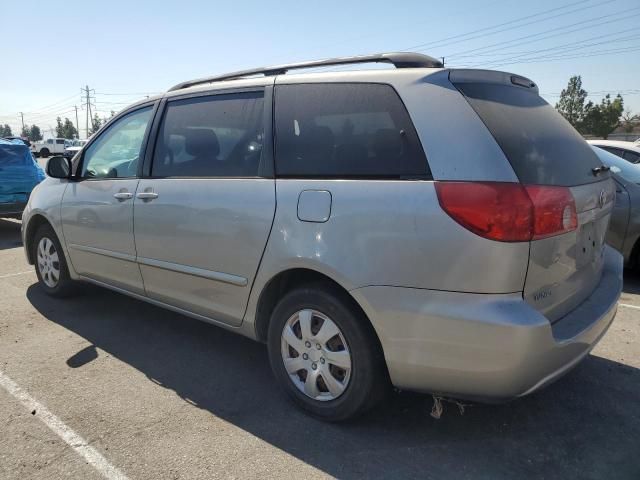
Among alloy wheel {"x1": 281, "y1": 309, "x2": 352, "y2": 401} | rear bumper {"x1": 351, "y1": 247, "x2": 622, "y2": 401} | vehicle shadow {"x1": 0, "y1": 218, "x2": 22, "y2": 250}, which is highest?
rear bumper {"x1": 351, "y1": 247, "x2": 622, "y2": 401}

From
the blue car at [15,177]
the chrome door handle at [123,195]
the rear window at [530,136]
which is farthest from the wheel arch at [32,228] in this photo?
the blue car at [15,177]

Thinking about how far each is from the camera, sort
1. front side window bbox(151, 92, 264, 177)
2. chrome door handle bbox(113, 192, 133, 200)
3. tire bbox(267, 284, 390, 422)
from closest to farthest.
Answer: tire bbox(267, 284, 390, 422), front side window bbox(151, 92, 264, 177), chrome door handle bbox(113, 192, 133, 200)

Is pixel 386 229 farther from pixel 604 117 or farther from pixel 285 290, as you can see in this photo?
pixel 604 117

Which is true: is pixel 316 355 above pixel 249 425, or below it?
above

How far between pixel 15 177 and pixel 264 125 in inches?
305

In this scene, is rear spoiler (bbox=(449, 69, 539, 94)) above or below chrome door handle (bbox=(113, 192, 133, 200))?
above

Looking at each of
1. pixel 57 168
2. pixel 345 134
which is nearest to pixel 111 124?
pixel 57 168

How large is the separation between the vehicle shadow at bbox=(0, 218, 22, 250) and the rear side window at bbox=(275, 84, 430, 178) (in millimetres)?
6751

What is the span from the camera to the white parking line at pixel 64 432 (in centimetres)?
239

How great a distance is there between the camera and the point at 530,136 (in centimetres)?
244

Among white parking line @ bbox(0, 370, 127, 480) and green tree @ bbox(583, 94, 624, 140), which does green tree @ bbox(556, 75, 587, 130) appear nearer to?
green tree @ bbox(583, 94, 624, 140)

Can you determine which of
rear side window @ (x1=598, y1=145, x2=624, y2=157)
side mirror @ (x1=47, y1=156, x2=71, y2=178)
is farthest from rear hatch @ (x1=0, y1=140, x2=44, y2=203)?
rear side window @ (x1=598, y1=145, x2=624, y2=157)

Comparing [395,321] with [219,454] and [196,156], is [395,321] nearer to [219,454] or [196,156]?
[219,454]

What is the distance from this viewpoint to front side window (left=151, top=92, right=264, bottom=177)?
3.08 meters
